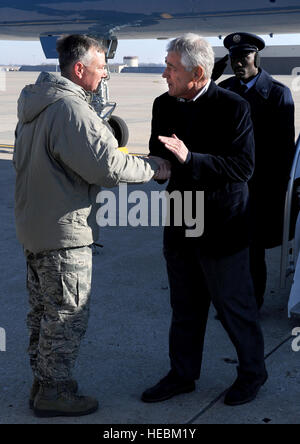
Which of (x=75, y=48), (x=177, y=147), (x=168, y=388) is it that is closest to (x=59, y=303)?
(x=168, y=388)

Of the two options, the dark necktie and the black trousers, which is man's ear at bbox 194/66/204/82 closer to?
the black trousers

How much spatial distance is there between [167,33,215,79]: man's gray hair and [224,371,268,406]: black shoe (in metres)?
1.56

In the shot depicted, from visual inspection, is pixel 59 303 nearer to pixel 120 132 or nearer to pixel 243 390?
pixel 243 390

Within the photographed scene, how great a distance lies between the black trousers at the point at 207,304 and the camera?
3.12 metres

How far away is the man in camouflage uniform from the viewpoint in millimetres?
2768

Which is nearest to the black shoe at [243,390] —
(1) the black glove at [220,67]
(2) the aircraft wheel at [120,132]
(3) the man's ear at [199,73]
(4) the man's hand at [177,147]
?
(4) the man's hand at [177,147]

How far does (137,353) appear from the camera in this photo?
3.85 m

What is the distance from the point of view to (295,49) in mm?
64812

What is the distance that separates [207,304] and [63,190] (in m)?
1.03

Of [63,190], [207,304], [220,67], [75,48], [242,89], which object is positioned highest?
[75,48]

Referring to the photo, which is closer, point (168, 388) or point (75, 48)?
point (75, 48)

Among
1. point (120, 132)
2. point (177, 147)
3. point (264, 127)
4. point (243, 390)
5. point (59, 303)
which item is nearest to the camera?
point (177, 147)

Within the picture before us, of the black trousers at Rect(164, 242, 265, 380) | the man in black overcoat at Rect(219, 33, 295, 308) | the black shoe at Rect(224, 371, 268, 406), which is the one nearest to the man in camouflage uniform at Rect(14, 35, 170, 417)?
the black trousers at Rect(164, 242, 265, 380)

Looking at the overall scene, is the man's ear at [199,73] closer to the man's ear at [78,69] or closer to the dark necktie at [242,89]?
the man's ear at [78,69]
